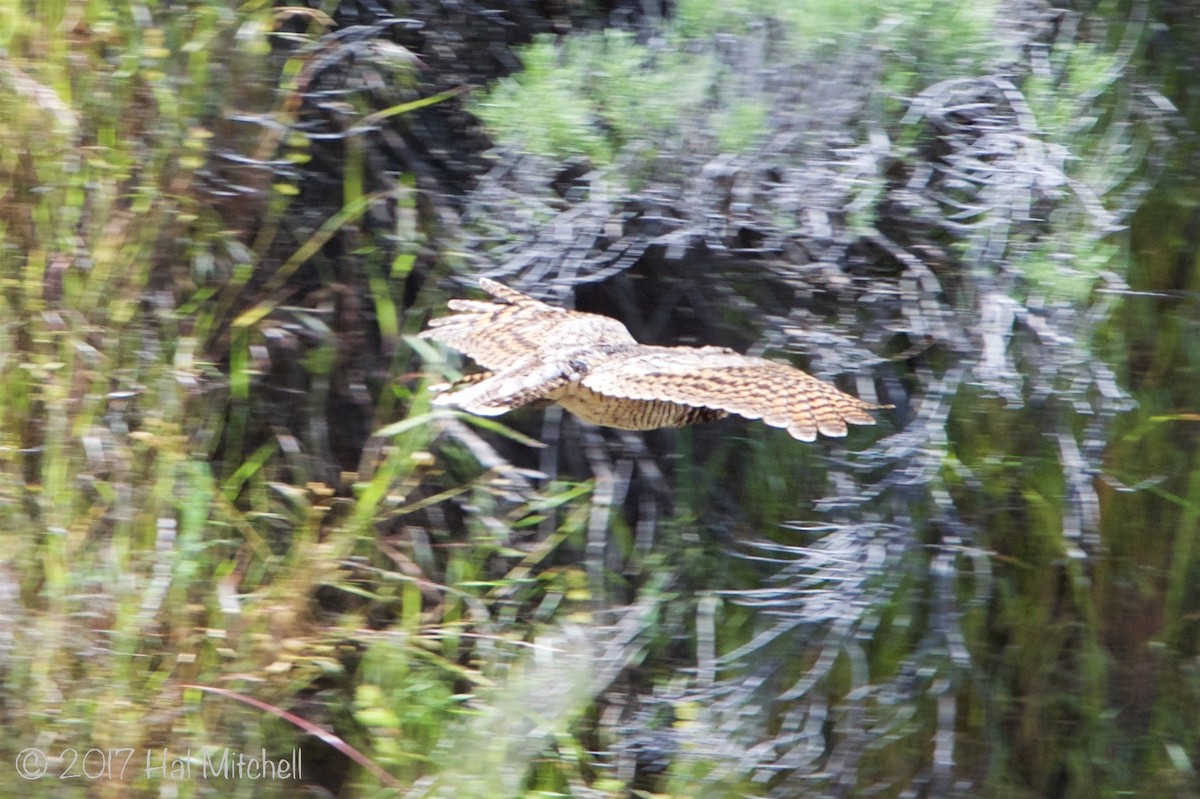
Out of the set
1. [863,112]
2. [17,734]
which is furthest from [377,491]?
[863,112]

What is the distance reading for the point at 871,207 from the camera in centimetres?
136

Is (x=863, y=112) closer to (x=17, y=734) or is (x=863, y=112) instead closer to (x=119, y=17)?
(x=119, y=17)

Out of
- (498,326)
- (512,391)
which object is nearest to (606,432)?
(498,326)

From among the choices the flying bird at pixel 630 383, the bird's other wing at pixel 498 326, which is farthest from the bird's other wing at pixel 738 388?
the bird's other wing at pixel 498 326

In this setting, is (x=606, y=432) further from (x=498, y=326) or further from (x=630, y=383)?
(x=630, y=383)

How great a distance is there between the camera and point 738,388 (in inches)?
48.8

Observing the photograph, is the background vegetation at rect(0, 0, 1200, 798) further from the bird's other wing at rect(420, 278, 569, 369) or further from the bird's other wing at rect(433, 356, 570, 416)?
the bird's other wing at rect(433, 356, 570, 416)

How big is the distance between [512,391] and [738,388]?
273mm

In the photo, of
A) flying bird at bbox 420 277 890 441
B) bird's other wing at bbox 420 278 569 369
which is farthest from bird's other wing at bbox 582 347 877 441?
bird's other wing at bbox 420 278 569 369

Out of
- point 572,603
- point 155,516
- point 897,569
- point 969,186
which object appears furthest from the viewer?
point 572,603

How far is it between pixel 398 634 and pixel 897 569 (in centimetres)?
77

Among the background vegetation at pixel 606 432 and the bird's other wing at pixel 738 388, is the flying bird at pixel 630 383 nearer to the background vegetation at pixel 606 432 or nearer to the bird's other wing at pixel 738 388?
the bird's other wing at pixel 738 388

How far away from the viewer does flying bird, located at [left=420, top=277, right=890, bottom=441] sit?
3.97 ft

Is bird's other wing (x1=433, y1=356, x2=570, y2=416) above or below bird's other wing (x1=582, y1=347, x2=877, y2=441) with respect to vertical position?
below
